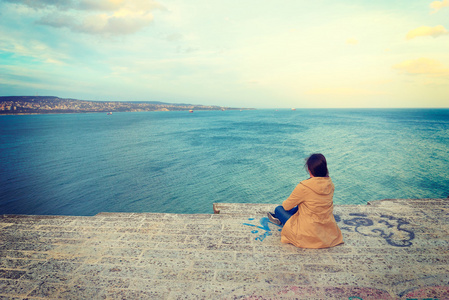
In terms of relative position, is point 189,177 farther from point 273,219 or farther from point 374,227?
point 374,227

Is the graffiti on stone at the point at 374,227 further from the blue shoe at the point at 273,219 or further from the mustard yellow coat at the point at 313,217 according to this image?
the mustard yellow coat at the point at 313,217

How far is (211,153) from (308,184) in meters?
28.9

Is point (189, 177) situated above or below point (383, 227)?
below

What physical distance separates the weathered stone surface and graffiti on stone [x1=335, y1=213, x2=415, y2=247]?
21 mm

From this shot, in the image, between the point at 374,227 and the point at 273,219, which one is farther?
the point at 273,219

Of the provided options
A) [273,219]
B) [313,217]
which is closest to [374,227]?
[313,217]

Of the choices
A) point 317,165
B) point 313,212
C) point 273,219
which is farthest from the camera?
point 273,219

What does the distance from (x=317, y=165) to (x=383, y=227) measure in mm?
2589

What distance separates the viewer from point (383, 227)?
4910 mm

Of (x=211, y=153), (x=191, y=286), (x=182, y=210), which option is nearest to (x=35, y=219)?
(x=191, y=286)

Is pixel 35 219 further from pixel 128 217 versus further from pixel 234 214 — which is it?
pixel 234 214

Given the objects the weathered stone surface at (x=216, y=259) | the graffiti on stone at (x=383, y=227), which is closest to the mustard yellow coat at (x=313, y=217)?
the weathered stone surface at (x=216, y=259)

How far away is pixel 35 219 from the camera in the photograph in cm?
564

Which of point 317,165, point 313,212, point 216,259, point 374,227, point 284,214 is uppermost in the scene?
point 317,165
